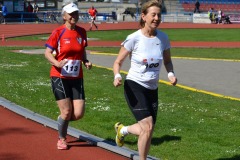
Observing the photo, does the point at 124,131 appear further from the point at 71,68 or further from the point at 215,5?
the point at 215,5

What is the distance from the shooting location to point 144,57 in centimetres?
625

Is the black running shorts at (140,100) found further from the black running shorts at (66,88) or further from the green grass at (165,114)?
the black running shorts at (66,88)

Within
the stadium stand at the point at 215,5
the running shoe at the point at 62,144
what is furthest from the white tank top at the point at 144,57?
the stadium stand at the point at 215,5

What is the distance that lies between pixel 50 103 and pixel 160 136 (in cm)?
327

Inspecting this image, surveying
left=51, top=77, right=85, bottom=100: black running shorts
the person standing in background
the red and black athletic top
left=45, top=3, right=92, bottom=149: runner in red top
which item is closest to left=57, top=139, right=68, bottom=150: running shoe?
left=45, top=3, right=92, bottom=149: runner in red top

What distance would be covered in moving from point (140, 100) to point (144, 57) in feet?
1.59

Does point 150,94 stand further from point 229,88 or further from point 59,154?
point 229,88

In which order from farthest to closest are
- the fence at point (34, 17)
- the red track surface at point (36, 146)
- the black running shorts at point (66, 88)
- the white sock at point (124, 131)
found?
the fence at point (34, 17) → the black running shorts at point (66, 88) → the red track surface at point (36, 146) → the white sock at point (124, 131)

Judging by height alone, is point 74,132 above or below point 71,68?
below

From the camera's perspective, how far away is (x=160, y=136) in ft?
27.1

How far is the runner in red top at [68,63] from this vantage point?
7227mm

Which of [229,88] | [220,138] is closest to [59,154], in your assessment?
[220,138]

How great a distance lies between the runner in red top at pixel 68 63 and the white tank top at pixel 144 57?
1162mm

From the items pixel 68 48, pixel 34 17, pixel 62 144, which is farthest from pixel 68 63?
pixel 34 17
